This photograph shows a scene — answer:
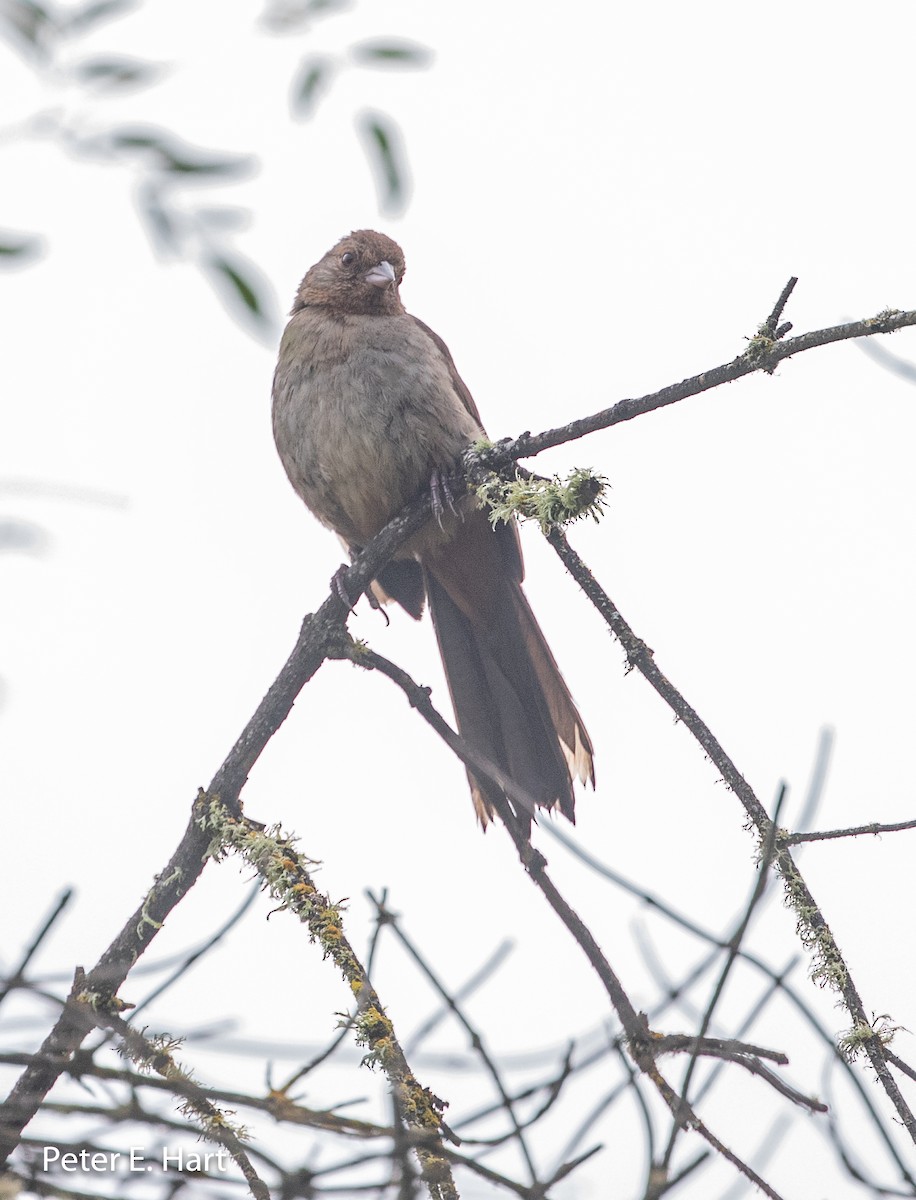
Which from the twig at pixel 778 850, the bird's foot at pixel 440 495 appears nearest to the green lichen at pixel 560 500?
the twig at pixel 778 850

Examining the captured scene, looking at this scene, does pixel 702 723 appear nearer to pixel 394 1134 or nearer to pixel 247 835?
pixel 247 835

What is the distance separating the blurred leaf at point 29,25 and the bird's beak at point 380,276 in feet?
11.0

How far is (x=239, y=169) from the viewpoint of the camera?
172 cm

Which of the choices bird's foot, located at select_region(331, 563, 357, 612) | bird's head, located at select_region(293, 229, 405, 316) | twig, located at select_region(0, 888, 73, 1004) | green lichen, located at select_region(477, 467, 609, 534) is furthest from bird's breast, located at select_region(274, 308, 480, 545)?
twig, located at select_region(0, 888, 73, 1004)

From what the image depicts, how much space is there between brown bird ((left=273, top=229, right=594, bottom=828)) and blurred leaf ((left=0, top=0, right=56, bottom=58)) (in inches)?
103

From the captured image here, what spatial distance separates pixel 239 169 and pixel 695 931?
121 cm

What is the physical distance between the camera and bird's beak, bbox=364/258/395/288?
4.95m

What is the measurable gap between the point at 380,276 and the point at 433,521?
1.18 m

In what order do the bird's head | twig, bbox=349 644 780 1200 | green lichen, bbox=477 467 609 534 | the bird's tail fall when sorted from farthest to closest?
1. the bird's head
2. the bird's tail
3. green lichen, bbox=477 467 609 534
4. twig, bbox=349 644 780 1200

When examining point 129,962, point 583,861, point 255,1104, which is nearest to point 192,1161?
point 255,1104

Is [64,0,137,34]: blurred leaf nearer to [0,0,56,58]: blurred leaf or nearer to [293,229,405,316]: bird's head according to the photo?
[0,0,56,58]: blurred leaf

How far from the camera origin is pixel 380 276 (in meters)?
4.96

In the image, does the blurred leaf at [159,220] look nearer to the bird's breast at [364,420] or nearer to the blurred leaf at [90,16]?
the blurred leaf at [90,16]

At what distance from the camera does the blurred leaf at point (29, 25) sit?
5.15ft
